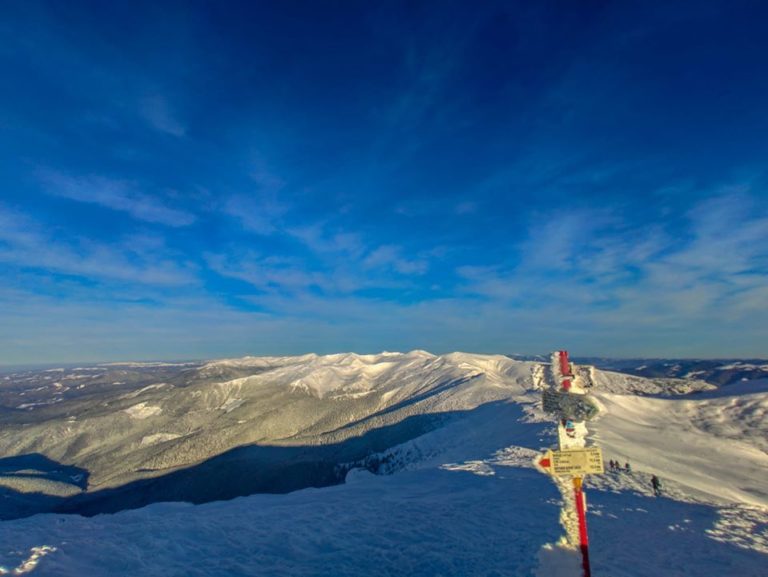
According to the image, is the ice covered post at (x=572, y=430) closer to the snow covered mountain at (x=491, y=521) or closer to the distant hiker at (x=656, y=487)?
the snow covered mountain at (x=491, y=521)

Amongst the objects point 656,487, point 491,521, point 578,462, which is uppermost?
point 578,462

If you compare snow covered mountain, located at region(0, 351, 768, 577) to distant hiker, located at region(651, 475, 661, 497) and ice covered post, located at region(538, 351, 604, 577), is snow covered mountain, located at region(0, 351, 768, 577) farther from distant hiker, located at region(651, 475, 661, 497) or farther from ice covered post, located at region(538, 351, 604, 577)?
ice covered post, located at region(538, 351, 604, 577)

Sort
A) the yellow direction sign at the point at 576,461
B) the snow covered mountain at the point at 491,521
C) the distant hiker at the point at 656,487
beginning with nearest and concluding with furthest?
the yellow direction sign at the point at 576,461, the snow covered mountain at the point at 491,521, the distant hiker at the point at 656,487

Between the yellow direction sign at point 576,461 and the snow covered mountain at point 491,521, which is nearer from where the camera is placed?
the yellow direction sign at point 576,461

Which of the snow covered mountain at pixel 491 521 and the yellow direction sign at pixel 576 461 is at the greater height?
the yellow direction sign at pixel 576 461

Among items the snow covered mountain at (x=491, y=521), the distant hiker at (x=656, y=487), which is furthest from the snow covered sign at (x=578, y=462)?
the distant hiker at (x=656, y=487)

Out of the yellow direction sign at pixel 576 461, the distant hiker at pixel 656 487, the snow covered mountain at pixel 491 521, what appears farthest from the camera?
the distant hiker at pixel 656 487

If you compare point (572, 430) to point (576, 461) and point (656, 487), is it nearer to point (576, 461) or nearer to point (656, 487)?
point (576, 461)

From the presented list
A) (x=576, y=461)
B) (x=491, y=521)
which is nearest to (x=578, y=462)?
(x=576, y=461)

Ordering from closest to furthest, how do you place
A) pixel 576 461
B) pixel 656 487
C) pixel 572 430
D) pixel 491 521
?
pixel 576 461 → pixel 572 430 → pixel 491 521 → pixel 656 487

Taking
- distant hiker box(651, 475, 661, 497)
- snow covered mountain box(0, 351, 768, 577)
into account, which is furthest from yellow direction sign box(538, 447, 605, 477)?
distant hiker box(651, 475, 661, 497)

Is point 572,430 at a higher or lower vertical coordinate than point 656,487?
higher
